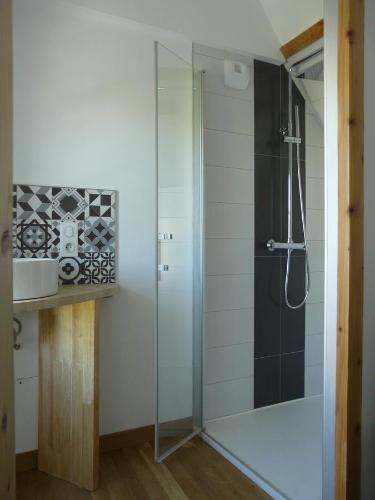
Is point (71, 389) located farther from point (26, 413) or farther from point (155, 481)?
point (155, 481)

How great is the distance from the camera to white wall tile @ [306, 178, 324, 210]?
2.60m

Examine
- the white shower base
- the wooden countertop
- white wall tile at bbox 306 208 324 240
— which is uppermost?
white wall tile at bbox 306 208 324 240

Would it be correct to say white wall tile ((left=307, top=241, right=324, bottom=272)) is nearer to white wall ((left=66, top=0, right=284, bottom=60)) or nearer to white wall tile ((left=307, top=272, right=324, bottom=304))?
white wall tile ((left=307, top=272, right=324, bottom=304))

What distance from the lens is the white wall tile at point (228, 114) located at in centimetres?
224

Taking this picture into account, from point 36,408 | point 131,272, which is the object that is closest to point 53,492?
Result: point 36,408

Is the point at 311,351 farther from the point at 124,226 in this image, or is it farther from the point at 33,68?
the point at 33,68

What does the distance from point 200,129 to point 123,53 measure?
0.62 metres

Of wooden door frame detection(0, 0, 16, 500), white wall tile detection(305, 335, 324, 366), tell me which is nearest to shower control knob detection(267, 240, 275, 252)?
white wall tile detection(305, 335, 324, 366)

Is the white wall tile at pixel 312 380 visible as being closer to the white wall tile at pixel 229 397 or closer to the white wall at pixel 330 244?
the white wall tile at pixel 229 397

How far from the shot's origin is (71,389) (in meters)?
1.72

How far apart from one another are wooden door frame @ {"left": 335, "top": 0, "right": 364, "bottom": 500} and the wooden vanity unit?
109cm

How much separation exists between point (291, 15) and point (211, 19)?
534 mm

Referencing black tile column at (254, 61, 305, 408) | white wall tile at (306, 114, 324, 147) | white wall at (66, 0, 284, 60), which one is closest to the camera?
white wall at (66, 0, 284, 60)

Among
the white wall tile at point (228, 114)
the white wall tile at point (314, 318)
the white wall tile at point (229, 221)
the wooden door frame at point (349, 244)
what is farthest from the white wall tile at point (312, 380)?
the white wall tile at point (228, 114)
